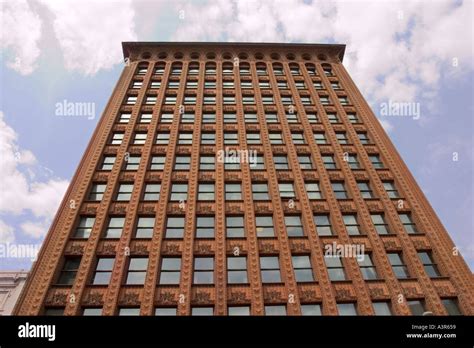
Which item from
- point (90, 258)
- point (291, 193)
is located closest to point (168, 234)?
point (90, 258)

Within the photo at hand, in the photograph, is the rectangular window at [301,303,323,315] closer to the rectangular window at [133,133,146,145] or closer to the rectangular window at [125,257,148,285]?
the rectangular window at [125,257,148,285]

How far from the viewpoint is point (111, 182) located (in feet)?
84.8

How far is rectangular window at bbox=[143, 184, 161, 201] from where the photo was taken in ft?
83.1

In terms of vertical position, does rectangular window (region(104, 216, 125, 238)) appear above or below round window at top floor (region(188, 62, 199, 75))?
below

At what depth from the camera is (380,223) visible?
80.6ft

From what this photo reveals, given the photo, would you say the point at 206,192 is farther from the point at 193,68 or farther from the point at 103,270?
the point at 193,68

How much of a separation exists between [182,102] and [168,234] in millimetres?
15491

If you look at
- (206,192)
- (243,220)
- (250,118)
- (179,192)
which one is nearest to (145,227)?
(179,192)

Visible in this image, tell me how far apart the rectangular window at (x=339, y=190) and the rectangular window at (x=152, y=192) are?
12182 mm

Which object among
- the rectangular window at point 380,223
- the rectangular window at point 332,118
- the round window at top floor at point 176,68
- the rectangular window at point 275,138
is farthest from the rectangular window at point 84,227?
the round window at top floor at point 176,68

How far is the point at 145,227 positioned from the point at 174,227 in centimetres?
179

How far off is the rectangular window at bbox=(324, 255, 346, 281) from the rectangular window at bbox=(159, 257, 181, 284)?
334 inches

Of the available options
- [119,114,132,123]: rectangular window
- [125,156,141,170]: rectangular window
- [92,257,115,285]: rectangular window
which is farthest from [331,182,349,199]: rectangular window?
[119,114,132,123]: rectangular window
